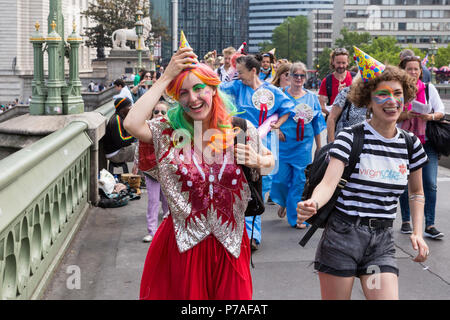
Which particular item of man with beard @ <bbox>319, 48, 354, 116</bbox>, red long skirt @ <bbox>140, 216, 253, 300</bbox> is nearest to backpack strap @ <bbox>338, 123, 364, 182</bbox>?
red long skirt @ <bbox>140, 216, 253, 300</bbox>

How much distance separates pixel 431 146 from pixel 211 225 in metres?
4.84

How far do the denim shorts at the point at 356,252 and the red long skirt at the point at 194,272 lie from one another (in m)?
0.51

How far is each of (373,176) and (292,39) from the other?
481 ft

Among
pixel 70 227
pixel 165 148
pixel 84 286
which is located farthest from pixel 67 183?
pixel 165 148

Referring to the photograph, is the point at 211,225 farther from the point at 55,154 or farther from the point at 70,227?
the point at 70,227

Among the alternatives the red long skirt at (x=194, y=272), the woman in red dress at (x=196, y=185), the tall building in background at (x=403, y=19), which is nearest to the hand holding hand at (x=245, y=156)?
the woman in red dress at (x=196, y=185)

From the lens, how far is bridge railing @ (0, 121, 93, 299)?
3900 mm

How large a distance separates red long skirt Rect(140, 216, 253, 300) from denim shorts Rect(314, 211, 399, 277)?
51cm

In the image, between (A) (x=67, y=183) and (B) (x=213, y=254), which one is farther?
(A) (x=67, y=183)

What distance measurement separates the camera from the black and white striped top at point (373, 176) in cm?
359

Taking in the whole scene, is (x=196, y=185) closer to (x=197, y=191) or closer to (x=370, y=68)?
(x=197, y=191)

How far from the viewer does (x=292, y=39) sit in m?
147

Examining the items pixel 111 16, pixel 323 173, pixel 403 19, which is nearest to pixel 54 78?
pixel 323 173

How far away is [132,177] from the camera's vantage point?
9914 millimetres
